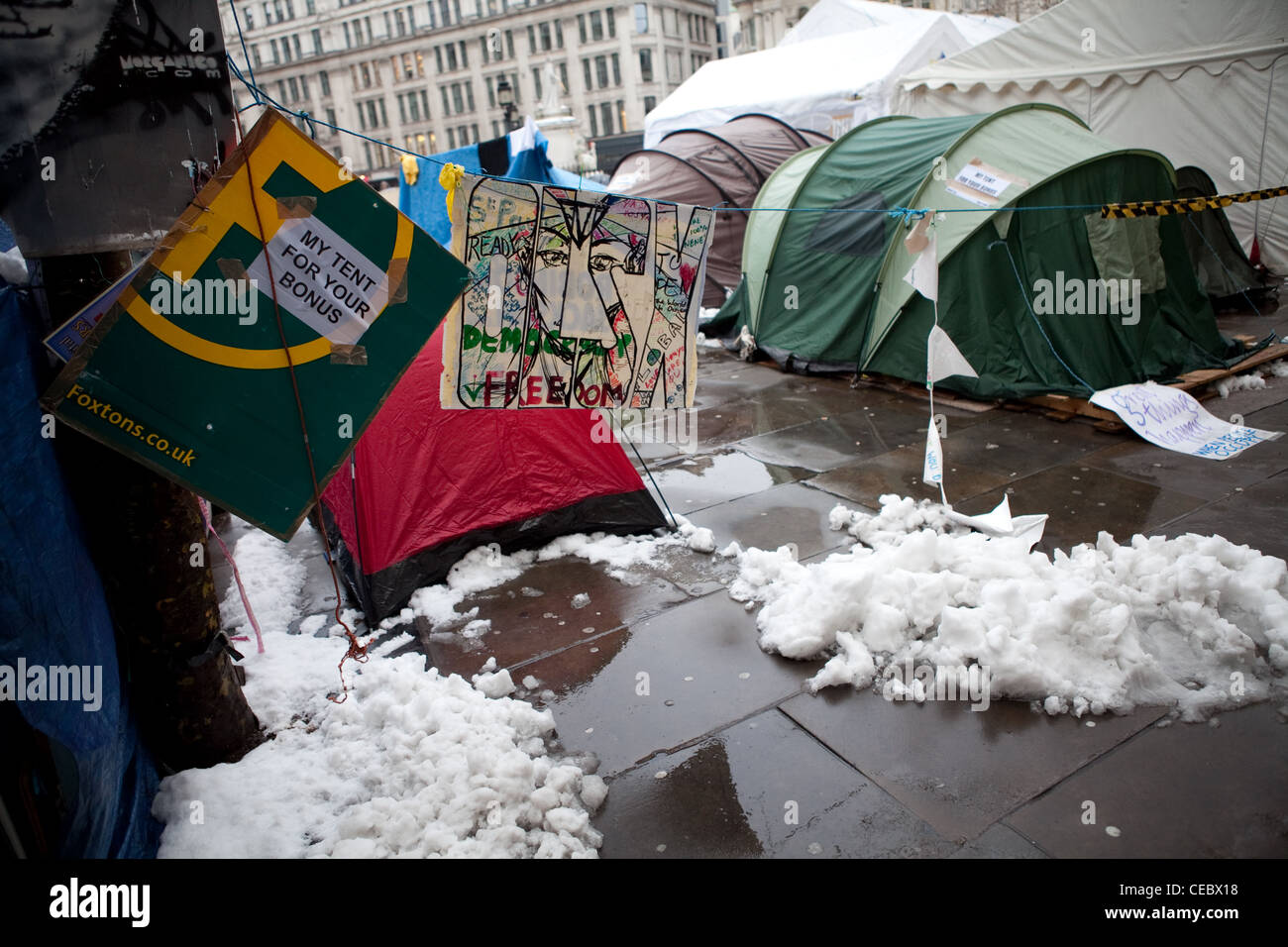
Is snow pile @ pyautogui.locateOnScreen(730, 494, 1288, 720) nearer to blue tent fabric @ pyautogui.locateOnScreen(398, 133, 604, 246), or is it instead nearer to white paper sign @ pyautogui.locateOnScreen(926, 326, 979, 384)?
white paper sign @ pyautogui.locateOnScreen(926, 326, 979, 384)

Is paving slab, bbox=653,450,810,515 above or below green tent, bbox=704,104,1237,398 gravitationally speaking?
below

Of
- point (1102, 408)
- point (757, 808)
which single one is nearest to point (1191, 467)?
point (1102, 408)

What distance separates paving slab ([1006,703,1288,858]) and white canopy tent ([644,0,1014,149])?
15.5m

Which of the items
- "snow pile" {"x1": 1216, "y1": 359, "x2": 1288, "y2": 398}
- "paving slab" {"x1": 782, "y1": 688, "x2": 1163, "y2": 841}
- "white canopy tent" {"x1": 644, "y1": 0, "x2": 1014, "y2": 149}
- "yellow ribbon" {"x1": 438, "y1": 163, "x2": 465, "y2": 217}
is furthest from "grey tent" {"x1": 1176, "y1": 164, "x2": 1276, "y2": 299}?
"yellow ribbon" {"x1": 438, "y1": 163, "x2": 465, "y2": 217}

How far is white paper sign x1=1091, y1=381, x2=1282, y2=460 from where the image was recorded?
6.23 m

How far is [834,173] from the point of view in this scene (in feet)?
29.1

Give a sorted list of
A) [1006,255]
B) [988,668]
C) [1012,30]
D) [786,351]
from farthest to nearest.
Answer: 1. [1012,30]
2. [786,351]
3. [1006,255]
4. [988,668]

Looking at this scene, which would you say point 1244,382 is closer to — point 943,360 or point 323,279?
point 943,360

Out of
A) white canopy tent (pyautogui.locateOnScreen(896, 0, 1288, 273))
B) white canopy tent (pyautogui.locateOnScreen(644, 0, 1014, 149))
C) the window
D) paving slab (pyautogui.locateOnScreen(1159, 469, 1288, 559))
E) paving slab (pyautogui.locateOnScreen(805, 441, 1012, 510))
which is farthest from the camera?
the window

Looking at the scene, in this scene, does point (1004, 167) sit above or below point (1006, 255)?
above

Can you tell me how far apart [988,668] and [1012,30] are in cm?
1272
